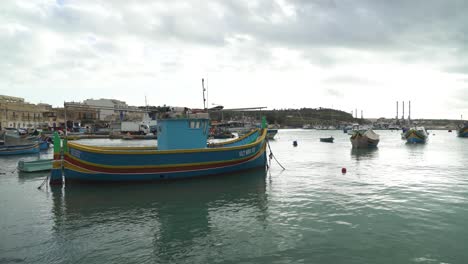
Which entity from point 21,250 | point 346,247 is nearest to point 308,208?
point 346,247

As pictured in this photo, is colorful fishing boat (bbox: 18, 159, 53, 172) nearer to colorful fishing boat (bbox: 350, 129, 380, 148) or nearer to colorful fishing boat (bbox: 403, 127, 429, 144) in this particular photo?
colorful fishing boat (bbox: 350, 129, 380, 148)

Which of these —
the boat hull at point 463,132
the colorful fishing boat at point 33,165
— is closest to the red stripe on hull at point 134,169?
the colorful fishing boat at point 33,165

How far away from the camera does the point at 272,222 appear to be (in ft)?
33.4

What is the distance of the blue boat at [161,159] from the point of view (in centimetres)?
1570

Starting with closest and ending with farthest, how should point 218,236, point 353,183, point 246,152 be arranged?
point 218,236, point 353,183, point 246,152

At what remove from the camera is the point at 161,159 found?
16750mm

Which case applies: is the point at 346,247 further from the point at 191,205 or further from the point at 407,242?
the point at 191,205

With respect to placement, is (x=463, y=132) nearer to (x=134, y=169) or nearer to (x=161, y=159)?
(x=161, y=159)

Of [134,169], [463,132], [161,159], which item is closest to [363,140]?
[161,159]

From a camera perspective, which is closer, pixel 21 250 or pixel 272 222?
pixel 21 250

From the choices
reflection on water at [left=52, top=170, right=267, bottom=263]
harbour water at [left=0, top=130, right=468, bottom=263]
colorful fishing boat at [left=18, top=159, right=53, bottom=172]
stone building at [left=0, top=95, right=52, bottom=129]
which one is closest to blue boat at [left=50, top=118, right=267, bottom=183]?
reflection on water at [left=52, top=170, right=267, bottom=263]

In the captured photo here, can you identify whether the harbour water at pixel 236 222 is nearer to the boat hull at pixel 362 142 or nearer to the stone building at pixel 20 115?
the boat hull at pixel 362 142

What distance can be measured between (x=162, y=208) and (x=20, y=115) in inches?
3655

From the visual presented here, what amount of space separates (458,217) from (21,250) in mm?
13710
